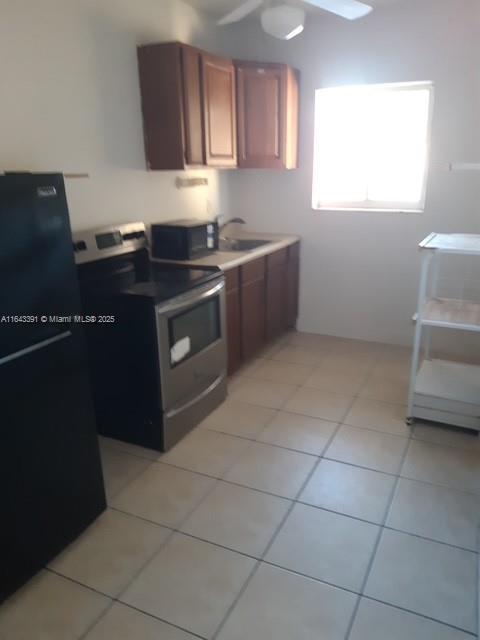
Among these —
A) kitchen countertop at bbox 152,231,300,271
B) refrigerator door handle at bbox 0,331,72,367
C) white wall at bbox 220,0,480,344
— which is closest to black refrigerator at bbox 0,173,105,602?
refrigerator door handle at bbox 0,331,72,367

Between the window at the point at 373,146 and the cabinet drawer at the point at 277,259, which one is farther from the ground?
the window at the point at 373,146

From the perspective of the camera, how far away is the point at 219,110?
3182 millimetres

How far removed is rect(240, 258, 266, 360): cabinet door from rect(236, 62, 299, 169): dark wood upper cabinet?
820 mm

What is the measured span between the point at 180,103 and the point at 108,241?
95 centimetres

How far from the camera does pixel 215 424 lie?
273cm

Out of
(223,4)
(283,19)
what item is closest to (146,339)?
(283,19)

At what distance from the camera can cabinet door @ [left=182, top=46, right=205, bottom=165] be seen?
2.82m

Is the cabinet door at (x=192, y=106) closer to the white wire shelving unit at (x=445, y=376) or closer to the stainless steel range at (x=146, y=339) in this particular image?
the stainless steel range at (x=146, y=339)

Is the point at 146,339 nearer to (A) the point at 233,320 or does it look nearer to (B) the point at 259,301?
(A) the point at 233,320

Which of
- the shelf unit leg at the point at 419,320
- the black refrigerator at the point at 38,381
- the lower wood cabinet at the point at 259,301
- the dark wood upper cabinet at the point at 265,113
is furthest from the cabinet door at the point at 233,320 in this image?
the black refrigerator at the point at 38,381

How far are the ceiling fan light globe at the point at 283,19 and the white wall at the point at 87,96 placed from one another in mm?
607

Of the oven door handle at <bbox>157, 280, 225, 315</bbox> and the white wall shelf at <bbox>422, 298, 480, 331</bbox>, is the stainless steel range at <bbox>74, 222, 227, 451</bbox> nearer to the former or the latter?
the oven door handle at <bbox>157, 280, 225, 315</bbox>

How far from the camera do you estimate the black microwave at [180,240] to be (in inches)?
116

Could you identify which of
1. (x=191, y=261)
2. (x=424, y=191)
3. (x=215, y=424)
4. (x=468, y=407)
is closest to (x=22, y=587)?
(x=215, y=424)
